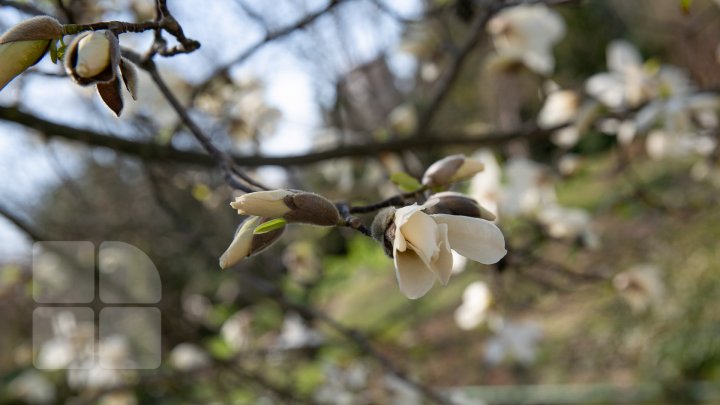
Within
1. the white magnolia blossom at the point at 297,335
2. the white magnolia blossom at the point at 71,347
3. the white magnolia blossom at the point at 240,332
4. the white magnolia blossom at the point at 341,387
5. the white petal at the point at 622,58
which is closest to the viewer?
the white petal at the point at 622,58

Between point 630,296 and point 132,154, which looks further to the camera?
point 630,296

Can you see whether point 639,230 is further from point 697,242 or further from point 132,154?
point 132,154

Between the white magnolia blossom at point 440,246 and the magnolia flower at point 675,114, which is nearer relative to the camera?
the white magnolia blossom at point 440,246

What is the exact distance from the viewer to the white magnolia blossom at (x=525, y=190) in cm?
146

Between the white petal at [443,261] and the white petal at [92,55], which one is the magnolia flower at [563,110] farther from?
the white petal at [92,55]

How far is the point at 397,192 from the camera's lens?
78 cm

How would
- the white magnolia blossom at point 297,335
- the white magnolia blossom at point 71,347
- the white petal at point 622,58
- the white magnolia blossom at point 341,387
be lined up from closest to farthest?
the white petal at point 622,58 < the white magnolia blossom at point 341,387 < the white magnolia blossom at point 71,347 < the white magnolia blossom at point 297,335

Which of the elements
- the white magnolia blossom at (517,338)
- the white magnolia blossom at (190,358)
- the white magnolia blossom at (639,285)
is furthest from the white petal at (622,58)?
the white magnolia blossom at (190,358)

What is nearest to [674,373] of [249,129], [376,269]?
[249,129]

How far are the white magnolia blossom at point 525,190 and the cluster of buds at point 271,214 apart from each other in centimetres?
101

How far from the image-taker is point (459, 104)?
7.15 m

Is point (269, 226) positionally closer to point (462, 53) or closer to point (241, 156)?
point (241, 156)

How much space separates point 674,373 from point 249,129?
216 centimetres

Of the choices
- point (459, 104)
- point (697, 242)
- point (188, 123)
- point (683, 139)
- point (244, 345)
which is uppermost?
point (459, 104)
